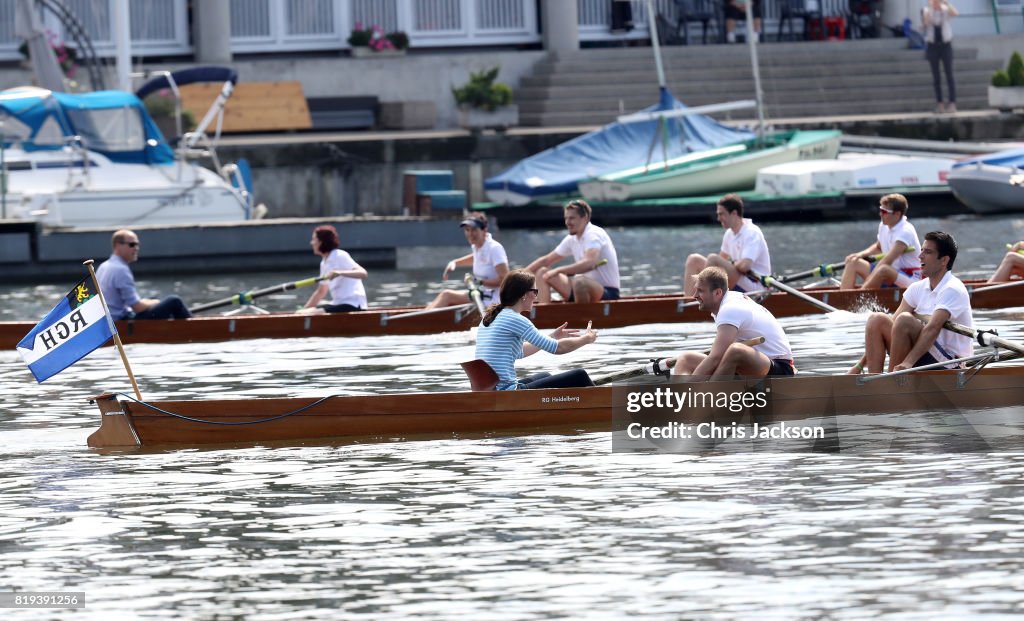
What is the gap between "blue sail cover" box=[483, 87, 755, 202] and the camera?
34875 millimetres

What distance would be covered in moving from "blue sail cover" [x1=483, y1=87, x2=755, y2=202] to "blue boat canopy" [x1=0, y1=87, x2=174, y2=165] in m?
7.59

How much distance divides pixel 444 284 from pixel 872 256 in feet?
26.7

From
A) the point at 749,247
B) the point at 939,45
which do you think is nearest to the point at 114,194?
the point at 749,247

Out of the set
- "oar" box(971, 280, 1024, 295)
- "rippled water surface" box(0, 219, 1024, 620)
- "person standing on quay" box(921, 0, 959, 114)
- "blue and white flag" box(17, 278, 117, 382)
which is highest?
"person standing on quay" box(921, 0, 959, 114)

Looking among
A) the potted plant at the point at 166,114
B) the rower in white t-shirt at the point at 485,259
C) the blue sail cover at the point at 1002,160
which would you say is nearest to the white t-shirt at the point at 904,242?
the rower in white t-shirt at the point at 485,259

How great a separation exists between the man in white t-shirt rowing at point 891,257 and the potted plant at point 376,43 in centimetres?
2107

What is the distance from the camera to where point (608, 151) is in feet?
116

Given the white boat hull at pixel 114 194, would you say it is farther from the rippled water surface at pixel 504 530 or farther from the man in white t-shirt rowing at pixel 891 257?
the rippled water surface at pixel 504 530

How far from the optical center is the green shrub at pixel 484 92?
38188 millimetres

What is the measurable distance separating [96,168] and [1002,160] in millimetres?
15855

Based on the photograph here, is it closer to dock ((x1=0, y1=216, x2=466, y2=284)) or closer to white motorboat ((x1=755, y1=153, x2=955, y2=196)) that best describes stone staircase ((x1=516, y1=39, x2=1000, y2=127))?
white motorboat ((x1=755, y1=153, x2=955, y2=196))

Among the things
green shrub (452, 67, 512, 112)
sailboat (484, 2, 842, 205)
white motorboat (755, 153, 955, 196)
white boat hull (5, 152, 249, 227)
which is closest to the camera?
white boat hull (5, 152, 249, 227)

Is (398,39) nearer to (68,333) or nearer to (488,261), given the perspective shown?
(488,261)

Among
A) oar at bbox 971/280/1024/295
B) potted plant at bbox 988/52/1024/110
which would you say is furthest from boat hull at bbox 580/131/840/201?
oar at bbox 971/280/1024/295
